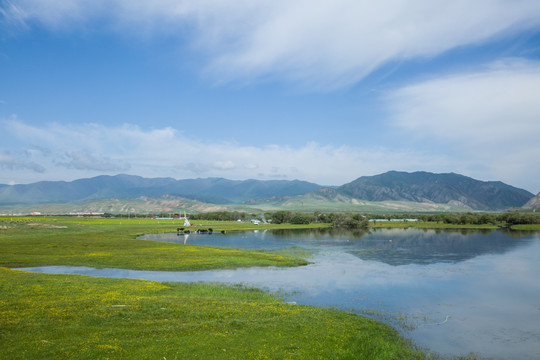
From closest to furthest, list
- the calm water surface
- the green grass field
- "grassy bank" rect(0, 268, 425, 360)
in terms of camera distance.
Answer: "grassy bank" rect(0, 268, 425, 360)
the green grass field
the calm water surface

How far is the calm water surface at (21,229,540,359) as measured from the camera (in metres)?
30.2

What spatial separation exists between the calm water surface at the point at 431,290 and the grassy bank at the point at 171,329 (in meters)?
5.94

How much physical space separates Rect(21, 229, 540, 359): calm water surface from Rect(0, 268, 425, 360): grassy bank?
5939mm

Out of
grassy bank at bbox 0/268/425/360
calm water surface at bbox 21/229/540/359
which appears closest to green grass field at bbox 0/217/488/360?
grassy bank at bbox 0/268/425/360

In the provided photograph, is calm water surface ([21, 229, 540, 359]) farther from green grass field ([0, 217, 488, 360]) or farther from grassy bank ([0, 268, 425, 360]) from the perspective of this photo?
grassy bank ([0, 268, 425, 360])

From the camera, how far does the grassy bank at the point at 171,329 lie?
21.3m

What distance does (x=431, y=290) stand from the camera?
47000 millimetres

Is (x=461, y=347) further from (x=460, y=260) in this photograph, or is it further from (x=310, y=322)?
(x=460, y=260)

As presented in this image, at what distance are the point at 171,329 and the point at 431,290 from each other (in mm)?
36188

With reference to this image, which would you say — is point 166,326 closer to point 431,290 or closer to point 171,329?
point 171,329

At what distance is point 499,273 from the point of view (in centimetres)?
6038

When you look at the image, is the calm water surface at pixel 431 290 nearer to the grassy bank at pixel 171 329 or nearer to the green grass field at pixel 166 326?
the green grass field at pixel 166 326

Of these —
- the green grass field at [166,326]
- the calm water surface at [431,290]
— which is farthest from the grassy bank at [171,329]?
the calm water surface at [431,290]

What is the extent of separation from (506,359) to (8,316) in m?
36.6
